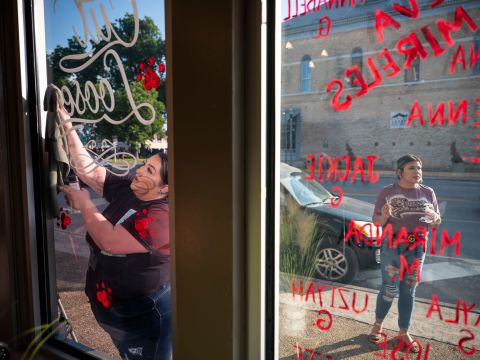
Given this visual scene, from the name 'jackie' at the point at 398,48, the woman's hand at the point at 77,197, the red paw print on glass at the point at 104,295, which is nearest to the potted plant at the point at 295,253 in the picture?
the name 'jackie' at the point at 398,48

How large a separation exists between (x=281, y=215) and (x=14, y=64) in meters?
1.44

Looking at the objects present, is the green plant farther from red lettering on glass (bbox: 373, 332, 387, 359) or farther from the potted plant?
red lettering on glass (bbox: 373, 332, 387, 359)

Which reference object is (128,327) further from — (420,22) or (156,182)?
(420,22)

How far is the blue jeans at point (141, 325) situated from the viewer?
142cm

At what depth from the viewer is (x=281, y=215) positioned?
111 centimetres

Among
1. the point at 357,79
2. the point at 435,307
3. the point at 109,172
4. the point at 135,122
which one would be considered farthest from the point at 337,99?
the point at 109,172

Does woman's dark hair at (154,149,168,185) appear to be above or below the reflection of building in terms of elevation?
below

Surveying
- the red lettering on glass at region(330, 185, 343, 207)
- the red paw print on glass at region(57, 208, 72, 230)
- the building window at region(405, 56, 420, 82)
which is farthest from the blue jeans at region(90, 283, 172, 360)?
the building window at region(405, 56, 420, 82)

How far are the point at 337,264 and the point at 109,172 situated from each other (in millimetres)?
974

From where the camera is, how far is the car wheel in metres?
1.01

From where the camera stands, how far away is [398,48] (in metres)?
0.90

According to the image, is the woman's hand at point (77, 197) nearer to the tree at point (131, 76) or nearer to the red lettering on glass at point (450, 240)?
the tree at point (131, 76)

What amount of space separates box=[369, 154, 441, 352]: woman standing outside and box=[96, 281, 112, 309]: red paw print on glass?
1.09 metres

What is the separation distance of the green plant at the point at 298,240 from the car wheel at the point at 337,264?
23 mm
